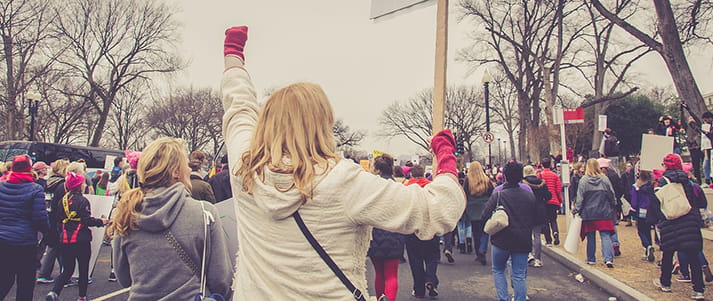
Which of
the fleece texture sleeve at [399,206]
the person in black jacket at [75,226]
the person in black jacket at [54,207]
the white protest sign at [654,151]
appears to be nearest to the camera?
the fleece texture sleeve at [399,206]

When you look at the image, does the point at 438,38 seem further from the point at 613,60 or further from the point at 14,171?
the point at 613,60

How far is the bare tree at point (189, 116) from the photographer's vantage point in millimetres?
40000

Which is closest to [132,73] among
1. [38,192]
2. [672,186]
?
[38,192]

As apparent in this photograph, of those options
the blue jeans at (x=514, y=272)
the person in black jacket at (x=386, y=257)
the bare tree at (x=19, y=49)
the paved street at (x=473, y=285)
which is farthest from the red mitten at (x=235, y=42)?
the bare tree at (x=19, y=49)

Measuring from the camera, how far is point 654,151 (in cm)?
838

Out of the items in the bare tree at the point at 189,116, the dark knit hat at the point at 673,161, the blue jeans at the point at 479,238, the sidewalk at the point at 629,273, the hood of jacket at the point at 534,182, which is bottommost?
the sidewalk at the point at 629,273

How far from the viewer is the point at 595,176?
800 centimetres

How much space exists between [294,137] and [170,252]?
4.60ft

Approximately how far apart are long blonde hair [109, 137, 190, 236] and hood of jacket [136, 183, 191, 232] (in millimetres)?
44

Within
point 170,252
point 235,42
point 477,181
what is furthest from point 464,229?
point 235,42

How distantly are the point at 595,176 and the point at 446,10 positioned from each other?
680 cm

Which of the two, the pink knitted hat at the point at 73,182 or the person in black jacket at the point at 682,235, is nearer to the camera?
the pink knitted hat at the point at 73,182

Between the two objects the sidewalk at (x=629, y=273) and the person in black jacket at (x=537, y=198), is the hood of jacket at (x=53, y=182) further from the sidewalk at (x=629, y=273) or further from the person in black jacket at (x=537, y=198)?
the sidewalk at (x=629, y=273)

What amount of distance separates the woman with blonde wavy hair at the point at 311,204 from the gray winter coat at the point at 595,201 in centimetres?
720
